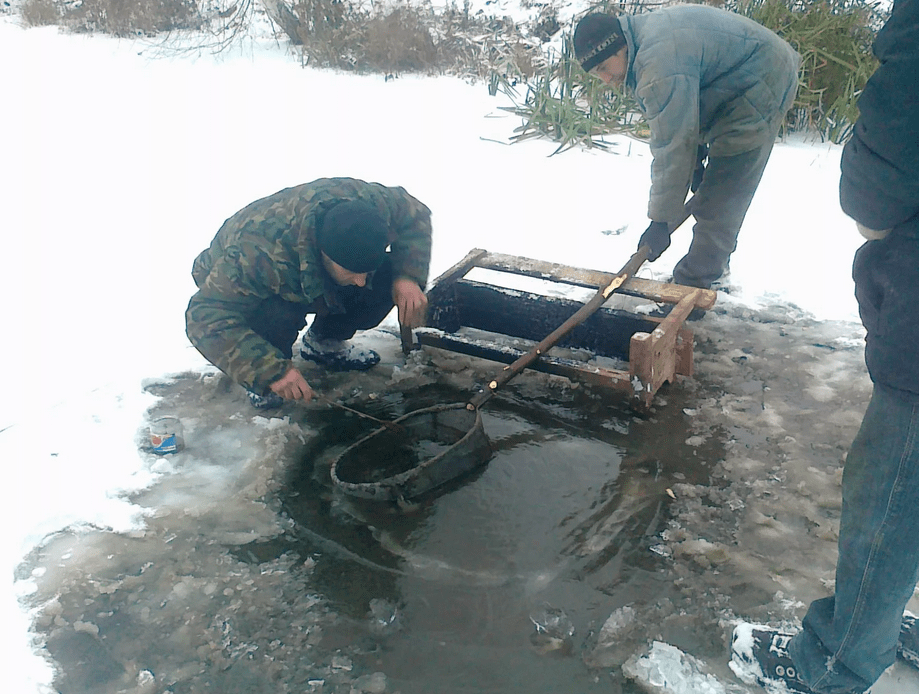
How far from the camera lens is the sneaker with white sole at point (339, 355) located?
11.4 feet

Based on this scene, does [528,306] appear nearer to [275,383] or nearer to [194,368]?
[275,383]

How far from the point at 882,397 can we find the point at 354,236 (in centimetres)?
176

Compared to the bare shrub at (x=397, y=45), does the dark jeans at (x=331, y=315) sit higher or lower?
lower

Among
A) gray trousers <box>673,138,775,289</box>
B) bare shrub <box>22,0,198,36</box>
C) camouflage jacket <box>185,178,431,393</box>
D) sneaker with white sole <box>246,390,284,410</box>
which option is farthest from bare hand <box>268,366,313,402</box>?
bare shrub <box>22,0,198,36</box>

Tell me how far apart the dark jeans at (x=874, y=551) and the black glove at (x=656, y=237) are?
6.84 feet

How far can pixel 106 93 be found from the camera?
7.42m

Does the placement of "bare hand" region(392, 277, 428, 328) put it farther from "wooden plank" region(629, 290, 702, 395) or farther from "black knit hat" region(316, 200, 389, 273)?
"wooden plank" region(629, 290, 702, 395)

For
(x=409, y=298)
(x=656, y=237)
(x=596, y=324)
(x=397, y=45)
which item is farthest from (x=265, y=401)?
(x=397, y=45)

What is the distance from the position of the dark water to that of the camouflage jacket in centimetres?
46

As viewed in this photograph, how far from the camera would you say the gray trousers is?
3658mm

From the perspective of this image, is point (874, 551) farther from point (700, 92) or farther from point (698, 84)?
point (700, 92)

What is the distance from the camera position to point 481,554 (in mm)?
2342

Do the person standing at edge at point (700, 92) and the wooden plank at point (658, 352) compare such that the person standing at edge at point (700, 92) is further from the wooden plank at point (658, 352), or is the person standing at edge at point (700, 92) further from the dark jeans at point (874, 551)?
the dark jeans at point (874, 551)

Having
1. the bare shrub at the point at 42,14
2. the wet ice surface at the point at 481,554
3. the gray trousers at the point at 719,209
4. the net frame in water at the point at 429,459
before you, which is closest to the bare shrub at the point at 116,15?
the bare shrub at the point at 42,14
